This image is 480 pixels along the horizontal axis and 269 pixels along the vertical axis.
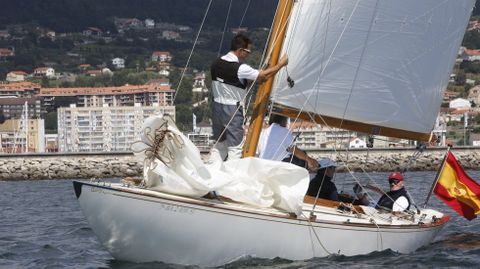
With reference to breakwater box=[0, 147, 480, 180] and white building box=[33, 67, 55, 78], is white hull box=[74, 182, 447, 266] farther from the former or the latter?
white building box=[33, 67, 55, 78]

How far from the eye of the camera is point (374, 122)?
39.4ft

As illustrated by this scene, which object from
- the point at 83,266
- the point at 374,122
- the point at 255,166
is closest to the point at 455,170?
the point at 374,122

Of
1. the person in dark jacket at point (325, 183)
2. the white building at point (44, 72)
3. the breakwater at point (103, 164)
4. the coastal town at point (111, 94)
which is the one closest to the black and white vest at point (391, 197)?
the person in dark jacket at point (325, 183)

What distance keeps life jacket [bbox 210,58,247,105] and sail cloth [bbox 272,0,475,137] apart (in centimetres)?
74

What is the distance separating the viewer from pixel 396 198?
39.5ft

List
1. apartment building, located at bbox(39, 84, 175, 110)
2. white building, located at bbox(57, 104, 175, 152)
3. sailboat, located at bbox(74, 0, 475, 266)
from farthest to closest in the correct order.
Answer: apartment building, located at bbox(39, 84, 175, 110), white building, located at bbox(57, 104, 175, 152), sailboat, located at bbox(74, 0, 475, 266)

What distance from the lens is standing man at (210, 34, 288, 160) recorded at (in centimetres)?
1043

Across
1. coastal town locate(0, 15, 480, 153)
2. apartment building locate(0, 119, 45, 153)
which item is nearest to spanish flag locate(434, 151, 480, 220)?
coastal town locate(0, 15, 480, 153)

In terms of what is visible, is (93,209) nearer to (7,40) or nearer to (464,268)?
(464,268)

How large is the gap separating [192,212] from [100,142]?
85.8 m

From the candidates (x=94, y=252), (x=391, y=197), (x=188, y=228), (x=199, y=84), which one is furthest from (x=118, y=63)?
(x=188, y=228)

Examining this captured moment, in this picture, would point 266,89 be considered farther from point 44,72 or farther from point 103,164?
point 44,72

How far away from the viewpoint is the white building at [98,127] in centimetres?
9194

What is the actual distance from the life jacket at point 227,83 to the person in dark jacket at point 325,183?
1.22m
